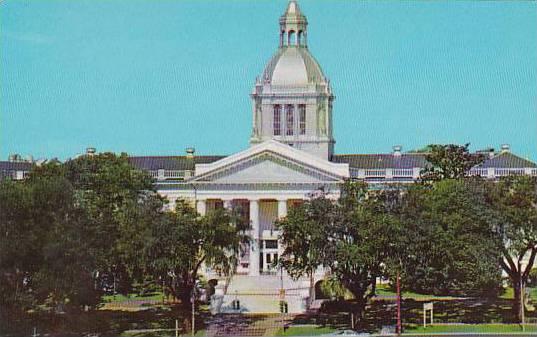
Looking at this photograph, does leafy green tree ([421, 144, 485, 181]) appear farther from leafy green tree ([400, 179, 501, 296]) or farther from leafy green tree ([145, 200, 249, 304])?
leafy green tree ([145, 200, 249, 304])

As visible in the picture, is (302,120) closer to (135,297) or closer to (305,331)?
(135,297)

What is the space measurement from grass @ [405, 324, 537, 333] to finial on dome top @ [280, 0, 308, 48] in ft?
95.3

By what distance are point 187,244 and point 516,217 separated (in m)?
14.1

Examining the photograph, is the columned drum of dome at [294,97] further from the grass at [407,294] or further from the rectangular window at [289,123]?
the grass at [407,294]

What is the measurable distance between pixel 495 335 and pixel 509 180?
842 cm

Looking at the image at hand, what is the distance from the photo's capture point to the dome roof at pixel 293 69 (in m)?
75.8

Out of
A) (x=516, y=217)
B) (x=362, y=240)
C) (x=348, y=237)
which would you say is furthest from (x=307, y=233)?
(x=516, y=217)

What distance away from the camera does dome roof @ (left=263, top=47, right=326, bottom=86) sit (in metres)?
75.8

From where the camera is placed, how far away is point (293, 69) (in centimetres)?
7575

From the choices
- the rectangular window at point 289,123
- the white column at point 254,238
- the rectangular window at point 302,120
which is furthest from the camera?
the rectangular window at point 289,123

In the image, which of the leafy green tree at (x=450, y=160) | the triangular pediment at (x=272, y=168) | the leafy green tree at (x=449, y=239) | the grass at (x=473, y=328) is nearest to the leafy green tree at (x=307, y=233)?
the leafy green tree at (x=449, y=239)

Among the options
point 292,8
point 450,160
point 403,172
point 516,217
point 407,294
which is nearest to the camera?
point 516,217

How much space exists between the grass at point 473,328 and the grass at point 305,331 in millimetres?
3504

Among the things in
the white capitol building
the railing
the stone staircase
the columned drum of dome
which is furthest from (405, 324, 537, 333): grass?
the columned drum of dome
